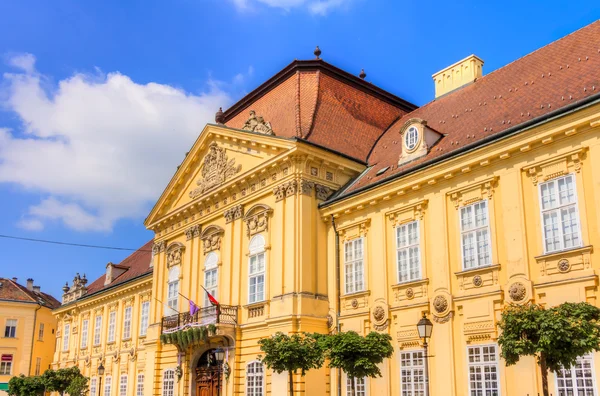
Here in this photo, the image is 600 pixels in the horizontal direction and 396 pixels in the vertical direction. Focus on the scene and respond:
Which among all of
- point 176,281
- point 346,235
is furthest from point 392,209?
point 176,281

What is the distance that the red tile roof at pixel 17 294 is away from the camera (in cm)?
5903

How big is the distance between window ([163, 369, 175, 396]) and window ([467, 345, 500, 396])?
1448 centimetres

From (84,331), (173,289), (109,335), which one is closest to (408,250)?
(173,289)

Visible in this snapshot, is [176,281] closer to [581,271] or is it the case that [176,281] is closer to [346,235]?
[346,235]

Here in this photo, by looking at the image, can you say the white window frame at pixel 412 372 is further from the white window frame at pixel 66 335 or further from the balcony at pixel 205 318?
the white window frame at pixel 66 335

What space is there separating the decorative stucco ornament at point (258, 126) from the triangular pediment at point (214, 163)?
0.45m

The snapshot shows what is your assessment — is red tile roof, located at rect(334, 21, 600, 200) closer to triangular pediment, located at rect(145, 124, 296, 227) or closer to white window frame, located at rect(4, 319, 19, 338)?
triangular pediment, located at rect(145, 124, 296, 227)

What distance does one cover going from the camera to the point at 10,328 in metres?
57.6

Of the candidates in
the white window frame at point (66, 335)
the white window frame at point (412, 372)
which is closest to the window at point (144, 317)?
the white window frame at point (66, 335)

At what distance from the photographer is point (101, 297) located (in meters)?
40.6

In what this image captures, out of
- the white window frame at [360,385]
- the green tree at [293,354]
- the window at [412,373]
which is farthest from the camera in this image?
the white window frame at [360,385]

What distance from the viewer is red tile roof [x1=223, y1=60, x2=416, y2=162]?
2573 centimetres

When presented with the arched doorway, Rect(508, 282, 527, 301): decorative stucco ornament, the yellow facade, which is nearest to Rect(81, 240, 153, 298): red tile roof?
the yellow facade

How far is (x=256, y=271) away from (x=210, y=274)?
3.38 metres
